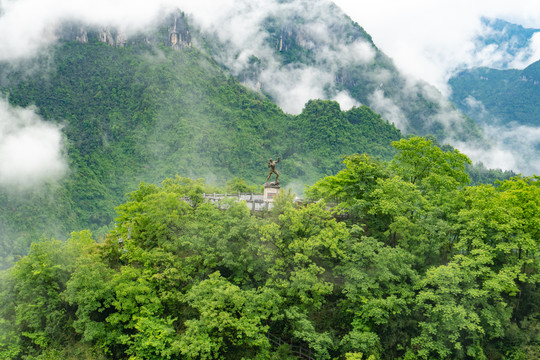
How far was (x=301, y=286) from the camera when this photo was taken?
21.4 metres

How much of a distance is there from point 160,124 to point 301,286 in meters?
111

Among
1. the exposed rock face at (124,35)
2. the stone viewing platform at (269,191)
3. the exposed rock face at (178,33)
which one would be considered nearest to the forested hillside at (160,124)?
the exposed rock face at (124,35)

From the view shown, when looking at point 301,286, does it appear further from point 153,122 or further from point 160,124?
point 153,122

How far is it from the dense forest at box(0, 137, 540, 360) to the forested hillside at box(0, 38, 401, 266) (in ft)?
255

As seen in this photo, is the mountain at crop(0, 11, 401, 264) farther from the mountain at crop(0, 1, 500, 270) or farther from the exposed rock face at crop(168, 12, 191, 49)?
the exposed rock face at crop(168, 12, 191, 49)

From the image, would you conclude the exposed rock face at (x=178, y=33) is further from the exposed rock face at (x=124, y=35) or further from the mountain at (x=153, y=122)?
the mountain at (x=153, y=122)

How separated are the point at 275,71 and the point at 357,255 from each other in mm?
185107

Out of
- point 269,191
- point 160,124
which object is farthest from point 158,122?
point 269,191

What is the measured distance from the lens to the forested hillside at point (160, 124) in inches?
4350

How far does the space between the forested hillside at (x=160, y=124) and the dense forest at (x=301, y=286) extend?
77575 mm

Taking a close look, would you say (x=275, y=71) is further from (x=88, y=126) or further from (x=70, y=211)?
(x=70, y=211)

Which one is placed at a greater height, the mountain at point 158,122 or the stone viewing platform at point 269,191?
the mountain at point 158,122

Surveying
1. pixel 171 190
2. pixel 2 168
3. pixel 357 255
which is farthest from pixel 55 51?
pixel 357 255

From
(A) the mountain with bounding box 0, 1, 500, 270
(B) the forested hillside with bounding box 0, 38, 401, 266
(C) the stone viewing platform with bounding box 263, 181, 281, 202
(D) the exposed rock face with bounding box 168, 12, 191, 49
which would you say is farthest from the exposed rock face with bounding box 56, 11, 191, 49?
(C) the stone viewing platform with bounding box 263, 181, 281, 202
